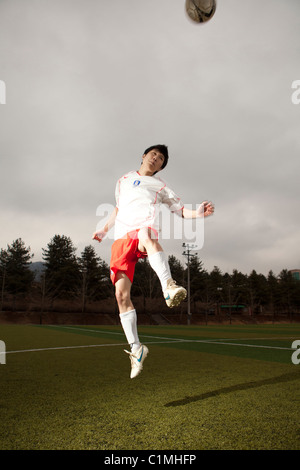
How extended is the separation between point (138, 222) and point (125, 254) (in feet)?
1.11

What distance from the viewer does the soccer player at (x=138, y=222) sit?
9.55ft

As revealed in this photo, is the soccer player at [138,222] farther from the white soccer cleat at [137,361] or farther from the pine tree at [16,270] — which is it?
the pine tree at [16,270]

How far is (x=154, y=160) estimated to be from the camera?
3299 mm

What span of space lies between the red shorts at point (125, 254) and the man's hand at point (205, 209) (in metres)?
0.64

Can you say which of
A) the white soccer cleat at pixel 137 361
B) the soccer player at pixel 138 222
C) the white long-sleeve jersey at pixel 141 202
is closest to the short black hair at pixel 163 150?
the soccer player at pixel 138 222

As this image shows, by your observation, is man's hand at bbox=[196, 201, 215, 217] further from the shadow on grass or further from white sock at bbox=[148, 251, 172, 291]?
the shadow on grass

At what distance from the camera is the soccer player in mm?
2912

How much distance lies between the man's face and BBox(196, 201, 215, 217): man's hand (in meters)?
0.69

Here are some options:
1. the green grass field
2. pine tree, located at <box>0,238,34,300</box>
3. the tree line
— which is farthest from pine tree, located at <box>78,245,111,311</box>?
the green grass field

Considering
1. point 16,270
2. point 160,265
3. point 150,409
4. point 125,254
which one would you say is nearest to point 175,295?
point 160,265

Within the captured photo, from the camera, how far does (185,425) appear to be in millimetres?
2117
